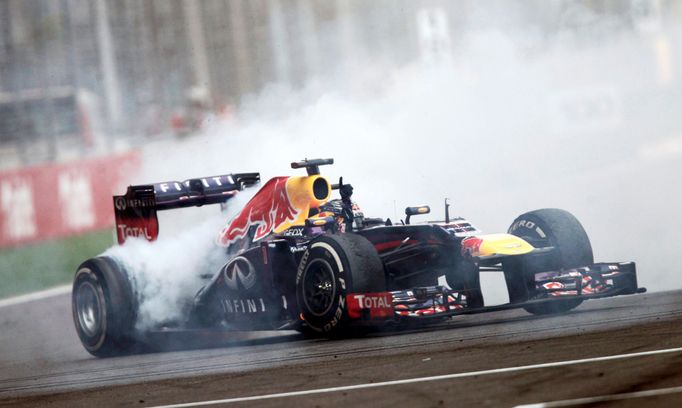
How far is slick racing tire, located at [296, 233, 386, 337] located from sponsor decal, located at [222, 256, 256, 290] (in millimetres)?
633

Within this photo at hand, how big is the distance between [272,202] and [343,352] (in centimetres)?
254

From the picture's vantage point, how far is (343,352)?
30.6 feet

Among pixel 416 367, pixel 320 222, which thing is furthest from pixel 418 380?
pixel 320 222

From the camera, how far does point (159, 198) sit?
40.5 feet

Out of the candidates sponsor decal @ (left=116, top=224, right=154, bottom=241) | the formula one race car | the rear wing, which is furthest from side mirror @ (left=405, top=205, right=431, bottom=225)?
sponsor decal @ (left=116, top=224, right=154, bottom=241)

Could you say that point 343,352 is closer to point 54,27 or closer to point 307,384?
point 307,384

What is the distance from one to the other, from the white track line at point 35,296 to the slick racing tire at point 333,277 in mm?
7425

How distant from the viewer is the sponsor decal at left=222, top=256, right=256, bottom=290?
11.1m

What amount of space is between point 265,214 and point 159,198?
52.9 inches

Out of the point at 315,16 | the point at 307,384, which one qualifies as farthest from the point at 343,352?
the point at 315,16

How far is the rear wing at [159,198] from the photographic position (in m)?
12.3

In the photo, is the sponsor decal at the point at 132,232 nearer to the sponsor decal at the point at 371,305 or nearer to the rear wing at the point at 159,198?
the rear wing at the point at 159,198

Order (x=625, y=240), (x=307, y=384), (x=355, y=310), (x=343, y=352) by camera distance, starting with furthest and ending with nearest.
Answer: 1. (x=625, y=240)
2. (x=355, y=310)
3. (x=343, y=352)
4. (x=307, y=384)

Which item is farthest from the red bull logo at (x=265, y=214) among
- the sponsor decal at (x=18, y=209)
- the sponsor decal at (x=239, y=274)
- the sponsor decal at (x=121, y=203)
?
the sponsor decal at (x=18, y=209)
